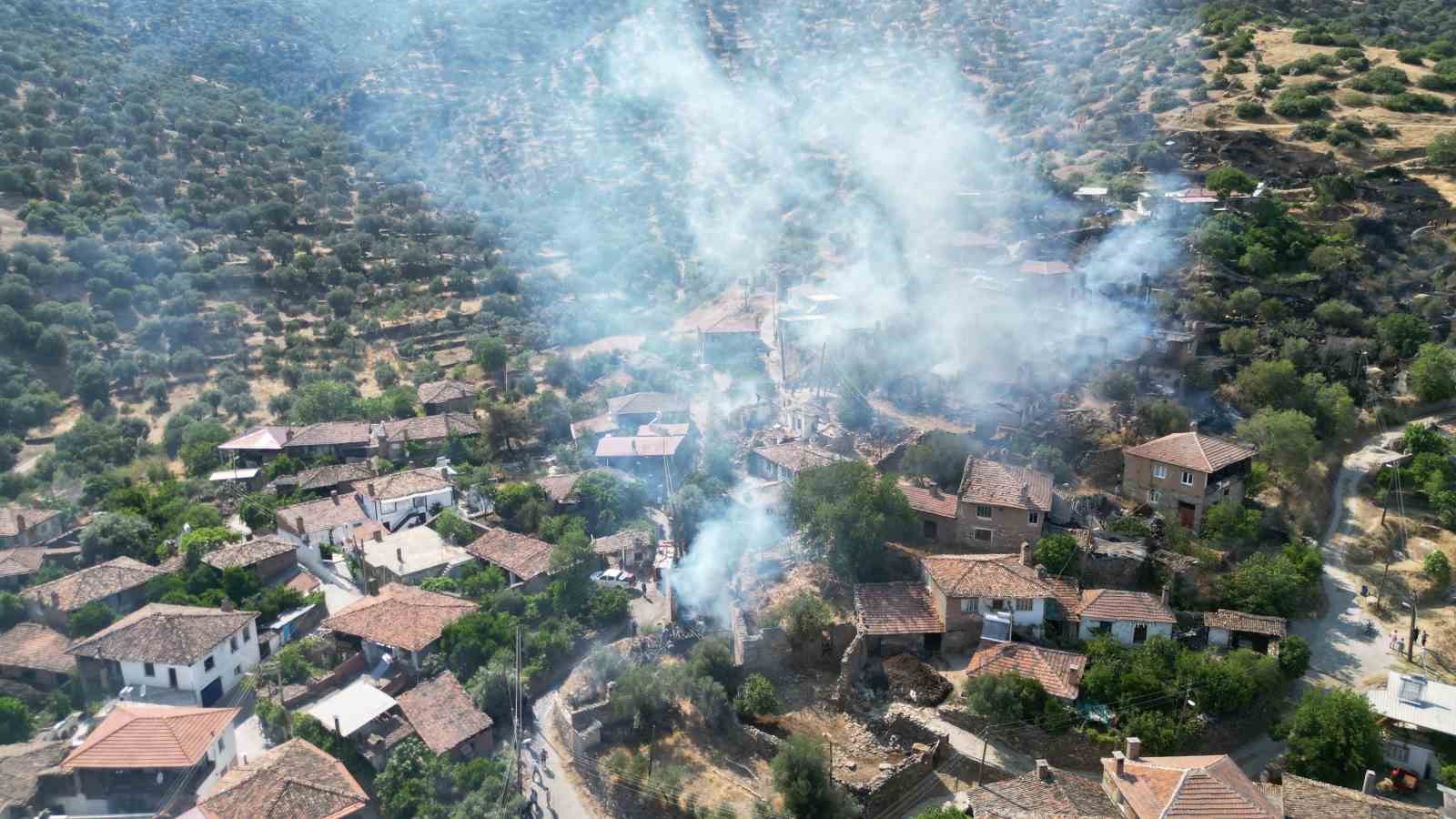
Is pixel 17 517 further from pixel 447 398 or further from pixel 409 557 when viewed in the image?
pixel 447 398

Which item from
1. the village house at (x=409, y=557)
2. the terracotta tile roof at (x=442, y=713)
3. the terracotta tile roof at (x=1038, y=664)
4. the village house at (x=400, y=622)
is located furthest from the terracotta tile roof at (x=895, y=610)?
the village house at (x=409, y=557)

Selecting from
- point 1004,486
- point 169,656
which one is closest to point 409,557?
point 169,656

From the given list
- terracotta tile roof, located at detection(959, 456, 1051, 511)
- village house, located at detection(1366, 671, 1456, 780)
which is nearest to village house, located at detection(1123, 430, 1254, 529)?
terracotta tile roof, located at detection(959, 456, 1051, 511)

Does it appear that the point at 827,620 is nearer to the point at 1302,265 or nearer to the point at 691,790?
the point at 691,790

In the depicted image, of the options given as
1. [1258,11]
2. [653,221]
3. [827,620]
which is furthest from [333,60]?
[827,620]

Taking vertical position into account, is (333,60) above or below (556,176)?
above

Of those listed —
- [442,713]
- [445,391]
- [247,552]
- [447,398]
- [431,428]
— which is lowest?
[442,713]

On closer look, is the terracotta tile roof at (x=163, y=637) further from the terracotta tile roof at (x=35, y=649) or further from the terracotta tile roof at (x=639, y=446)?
the terracotta tile roof at (x=639, y=446)

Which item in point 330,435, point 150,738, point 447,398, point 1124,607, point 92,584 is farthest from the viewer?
point 447,398
